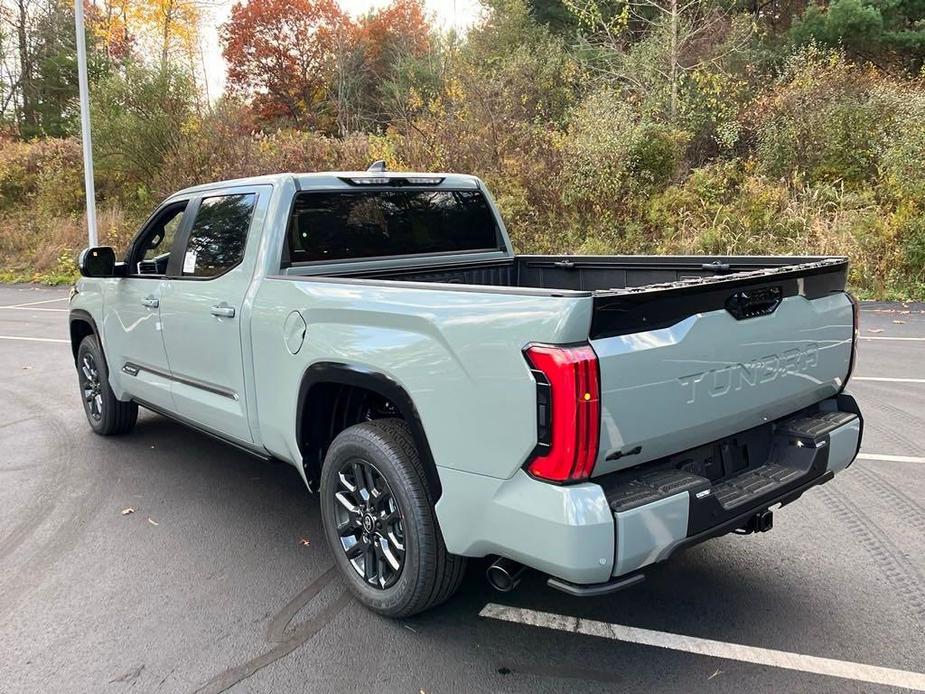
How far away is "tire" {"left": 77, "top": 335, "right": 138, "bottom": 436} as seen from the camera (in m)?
5.71

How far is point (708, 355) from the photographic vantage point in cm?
264

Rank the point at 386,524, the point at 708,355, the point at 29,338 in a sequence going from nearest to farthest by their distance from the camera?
the point at 708,355 < the point at 386,524 < the point at 29,338

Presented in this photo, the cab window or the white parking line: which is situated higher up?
the cab window

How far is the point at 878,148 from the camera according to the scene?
1440cm

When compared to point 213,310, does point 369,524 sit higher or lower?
lower

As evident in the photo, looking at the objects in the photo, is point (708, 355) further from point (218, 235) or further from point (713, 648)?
point (218, 235)

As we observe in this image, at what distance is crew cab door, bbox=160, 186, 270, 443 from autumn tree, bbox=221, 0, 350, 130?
106ft

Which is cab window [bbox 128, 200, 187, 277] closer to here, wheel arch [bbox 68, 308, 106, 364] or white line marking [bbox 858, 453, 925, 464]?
wheel arch [bbox 68, 308, 106, 364]

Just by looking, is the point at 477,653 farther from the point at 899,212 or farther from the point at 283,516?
the point at 899,212

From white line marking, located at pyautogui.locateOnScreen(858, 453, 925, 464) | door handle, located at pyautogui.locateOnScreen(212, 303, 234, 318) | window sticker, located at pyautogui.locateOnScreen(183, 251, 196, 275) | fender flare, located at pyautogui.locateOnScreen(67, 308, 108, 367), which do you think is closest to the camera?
door handle, located at pyautogui.locateOnScreen(212, 303, 234, 318)

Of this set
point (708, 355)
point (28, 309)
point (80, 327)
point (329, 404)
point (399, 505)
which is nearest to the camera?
point (708, 355)

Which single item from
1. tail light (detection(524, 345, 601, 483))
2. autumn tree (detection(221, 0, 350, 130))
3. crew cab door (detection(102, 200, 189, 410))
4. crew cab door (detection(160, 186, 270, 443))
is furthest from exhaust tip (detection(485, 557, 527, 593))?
autumn tree (detection(221, 0, 350, 130))

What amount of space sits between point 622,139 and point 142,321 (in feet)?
42.5

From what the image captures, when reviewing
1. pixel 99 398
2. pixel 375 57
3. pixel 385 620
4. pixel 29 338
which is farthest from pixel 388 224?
pixel 375 57
